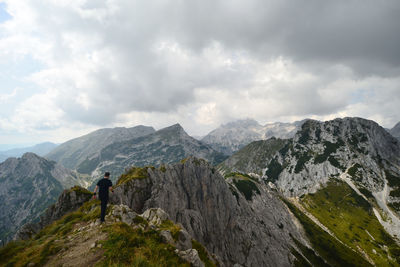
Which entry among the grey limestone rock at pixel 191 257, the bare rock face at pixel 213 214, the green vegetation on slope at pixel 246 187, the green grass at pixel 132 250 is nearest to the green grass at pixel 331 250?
the bare rock face at pixel 213 214

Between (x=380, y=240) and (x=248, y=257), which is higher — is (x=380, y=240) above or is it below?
below

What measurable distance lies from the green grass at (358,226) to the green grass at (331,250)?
16409mm

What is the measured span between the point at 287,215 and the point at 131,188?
5181 inches

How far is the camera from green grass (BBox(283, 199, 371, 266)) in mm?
117144

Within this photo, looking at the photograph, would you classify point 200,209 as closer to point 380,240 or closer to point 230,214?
point 230,214

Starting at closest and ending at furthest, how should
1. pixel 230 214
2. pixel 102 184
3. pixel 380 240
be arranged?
pixel 102 184 < pixel 230 214 < pixel 380 240

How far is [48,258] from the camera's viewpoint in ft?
39.9

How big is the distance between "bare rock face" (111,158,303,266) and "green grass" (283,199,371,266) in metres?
28.5

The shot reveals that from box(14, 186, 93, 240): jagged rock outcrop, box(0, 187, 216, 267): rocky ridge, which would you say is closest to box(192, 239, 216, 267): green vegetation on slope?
box(0, 187, 216, 267): rocky ridge

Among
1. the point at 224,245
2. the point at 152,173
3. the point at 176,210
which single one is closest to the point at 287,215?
the point at 224,245

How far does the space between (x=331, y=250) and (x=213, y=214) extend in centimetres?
10191

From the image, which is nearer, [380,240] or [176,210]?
[176,210]

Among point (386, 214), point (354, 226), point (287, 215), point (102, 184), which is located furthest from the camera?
point (386, 214)

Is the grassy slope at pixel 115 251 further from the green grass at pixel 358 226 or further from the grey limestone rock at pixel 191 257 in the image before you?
the green grass at pixel 358 226
